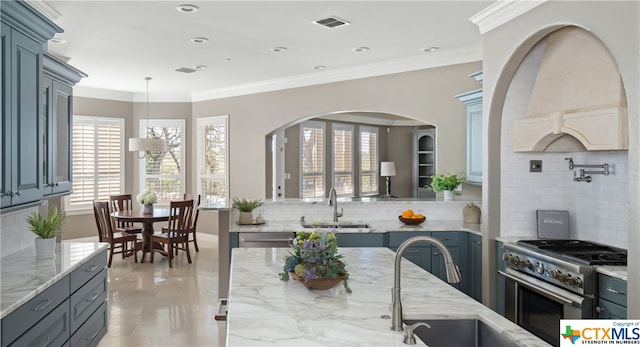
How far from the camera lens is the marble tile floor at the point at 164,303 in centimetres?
424

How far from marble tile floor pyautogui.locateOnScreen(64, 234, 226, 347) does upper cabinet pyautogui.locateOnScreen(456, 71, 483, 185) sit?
2.91m

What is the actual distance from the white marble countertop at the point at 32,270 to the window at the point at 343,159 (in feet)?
22.0

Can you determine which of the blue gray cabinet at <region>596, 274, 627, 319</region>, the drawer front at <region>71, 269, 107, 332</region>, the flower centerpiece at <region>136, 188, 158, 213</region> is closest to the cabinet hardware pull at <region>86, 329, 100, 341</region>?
the drawer front at <region>71, 269, 107, 332</region>

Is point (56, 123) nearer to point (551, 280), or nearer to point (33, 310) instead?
point (33, 310)

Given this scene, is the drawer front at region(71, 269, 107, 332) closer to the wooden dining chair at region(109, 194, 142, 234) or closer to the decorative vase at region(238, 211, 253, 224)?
the decorative vase at region(238, 211, 253, 224)

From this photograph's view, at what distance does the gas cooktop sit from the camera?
3104 mm

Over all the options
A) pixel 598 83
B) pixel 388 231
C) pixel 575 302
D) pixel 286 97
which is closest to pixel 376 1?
pixel 598 83

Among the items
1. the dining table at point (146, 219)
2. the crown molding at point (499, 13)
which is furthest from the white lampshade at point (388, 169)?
the crown molding at point (499, 13)

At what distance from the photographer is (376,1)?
4008 millimetres

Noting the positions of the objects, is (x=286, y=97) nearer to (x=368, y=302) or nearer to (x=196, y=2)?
(x=196, y=2)

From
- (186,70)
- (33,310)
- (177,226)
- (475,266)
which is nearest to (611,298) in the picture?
(475,266)

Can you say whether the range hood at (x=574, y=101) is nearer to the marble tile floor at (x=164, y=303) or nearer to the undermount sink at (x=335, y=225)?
the undermount sink at (x=335, y=225)

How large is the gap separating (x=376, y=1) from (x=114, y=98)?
21.3 ft

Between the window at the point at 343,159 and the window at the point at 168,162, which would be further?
the window at the point at 343,159
